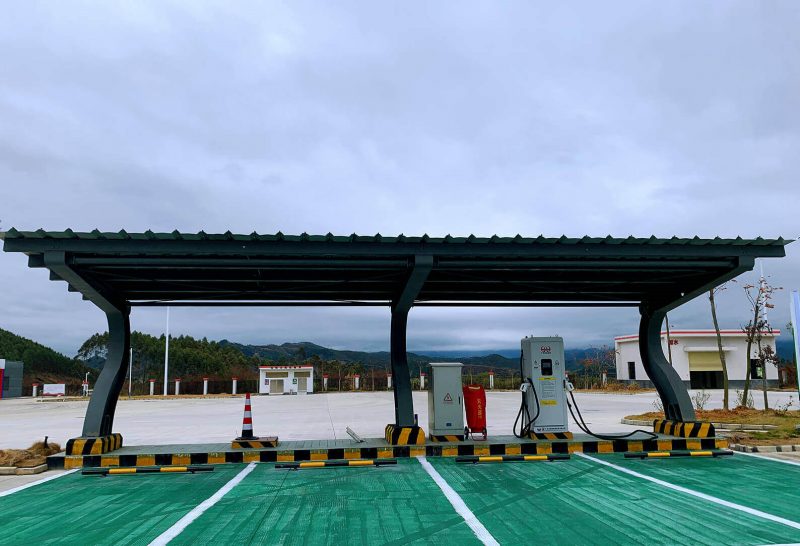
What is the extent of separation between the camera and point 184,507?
7238mm

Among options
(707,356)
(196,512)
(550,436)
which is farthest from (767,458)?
(707,356)

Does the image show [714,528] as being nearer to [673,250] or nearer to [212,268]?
[673,250]

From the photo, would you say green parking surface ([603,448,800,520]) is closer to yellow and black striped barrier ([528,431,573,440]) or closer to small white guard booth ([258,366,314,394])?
yellow and black striped barrier ([528,431,573,440])

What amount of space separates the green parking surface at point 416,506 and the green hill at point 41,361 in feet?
221

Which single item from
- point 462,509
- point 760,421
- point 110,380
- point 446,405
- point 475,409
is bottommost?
point 760,421

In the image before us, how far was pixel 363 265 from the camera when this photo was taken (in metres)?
9.98

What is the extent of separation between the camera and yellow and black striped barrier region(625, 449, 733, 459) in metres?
10.3

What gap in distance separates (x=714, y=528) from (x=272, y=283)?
8467mm

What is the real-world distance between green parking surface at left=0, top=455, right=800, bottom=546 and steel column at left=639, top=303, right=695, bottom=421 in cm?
176

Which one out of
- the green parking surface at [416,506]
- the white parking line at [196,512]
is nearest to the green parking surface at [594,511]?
the green parking surface at [416,506]

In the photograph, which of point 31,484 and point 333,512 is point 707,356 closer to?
point 333,512

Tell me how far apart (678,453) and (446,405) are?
4.27m

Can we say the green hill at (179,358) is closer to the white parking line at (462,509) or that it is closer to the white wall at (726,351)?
the white wall at (726,351)

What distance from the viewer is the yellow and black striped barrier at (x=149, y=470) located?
31.1ft
